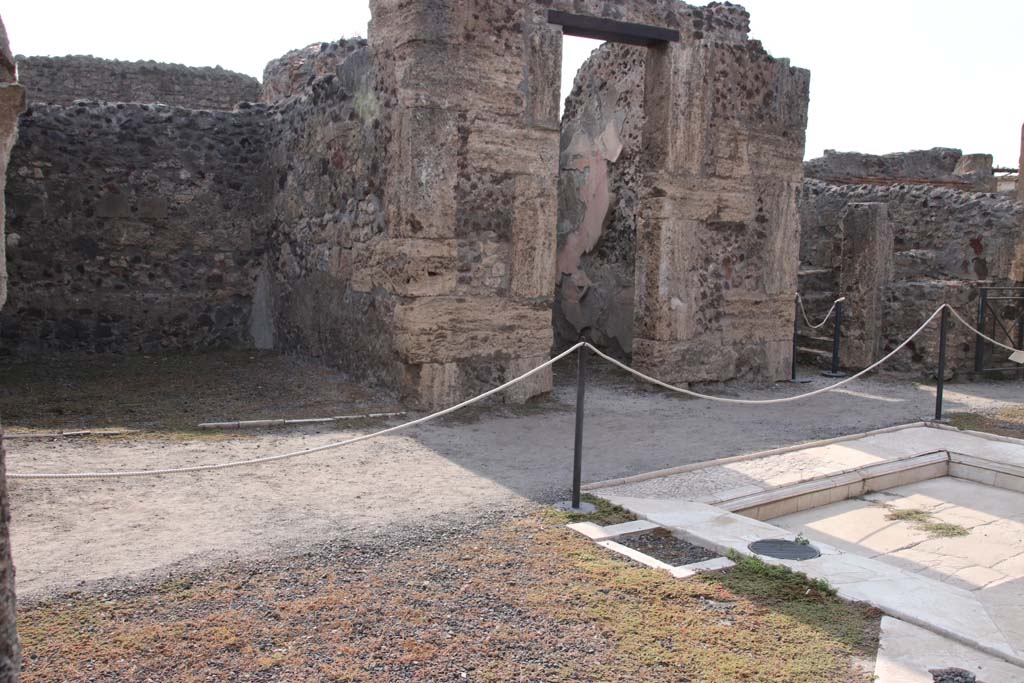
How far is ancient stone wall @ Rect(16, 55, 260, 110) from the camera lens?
14.4m

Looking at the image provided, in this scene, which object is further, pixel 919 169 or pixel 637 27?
pixel 919 169

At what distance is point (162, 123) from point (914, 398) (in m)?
8.26

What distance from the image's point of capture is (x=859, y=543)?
4.77 meters

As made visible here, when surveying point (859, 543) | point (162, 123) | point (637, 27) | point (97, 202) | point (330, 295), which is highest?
point (637, 27)

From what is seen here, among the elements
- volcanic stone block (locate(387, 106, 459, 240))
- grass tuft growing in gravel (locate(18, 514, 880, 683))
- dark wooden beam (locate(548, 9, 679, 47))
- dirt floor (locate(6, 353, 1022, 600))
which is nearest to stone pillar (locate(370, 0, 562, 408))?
volcanic stone block (locate(387, 106, 459, 240))

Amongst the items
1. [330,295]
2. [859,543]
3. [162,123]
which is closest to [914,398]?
[859,543]

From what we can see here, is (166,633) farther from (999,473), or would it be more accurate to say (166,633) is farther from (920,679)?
(999,473)

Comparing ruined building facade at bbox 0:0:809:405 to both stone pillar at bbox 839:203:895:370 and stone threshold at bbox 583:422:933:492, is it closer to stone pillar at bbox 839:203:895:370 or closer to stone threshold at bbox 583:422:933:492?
stone pillar at bbox 839:203:895:370

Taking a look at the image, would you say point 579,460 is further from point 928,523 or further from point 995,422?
point 995,422

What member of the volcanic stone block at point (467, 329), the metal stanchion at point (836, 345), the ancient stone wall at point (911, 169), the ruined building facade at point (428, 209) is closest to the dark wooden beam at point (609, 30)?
the ruined building facade at point (428, 209)

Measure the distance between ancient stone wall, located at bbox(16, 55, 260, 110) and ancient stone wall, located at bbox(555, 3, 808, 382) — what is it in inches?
327

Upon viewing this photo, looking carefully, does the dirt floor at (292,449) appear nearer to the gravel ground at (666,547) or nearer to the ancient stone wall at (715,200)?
the ancient stone wall at (715,200)

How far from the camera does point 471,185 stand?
711cm

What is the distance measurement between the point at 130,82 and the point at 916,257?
12691mm
